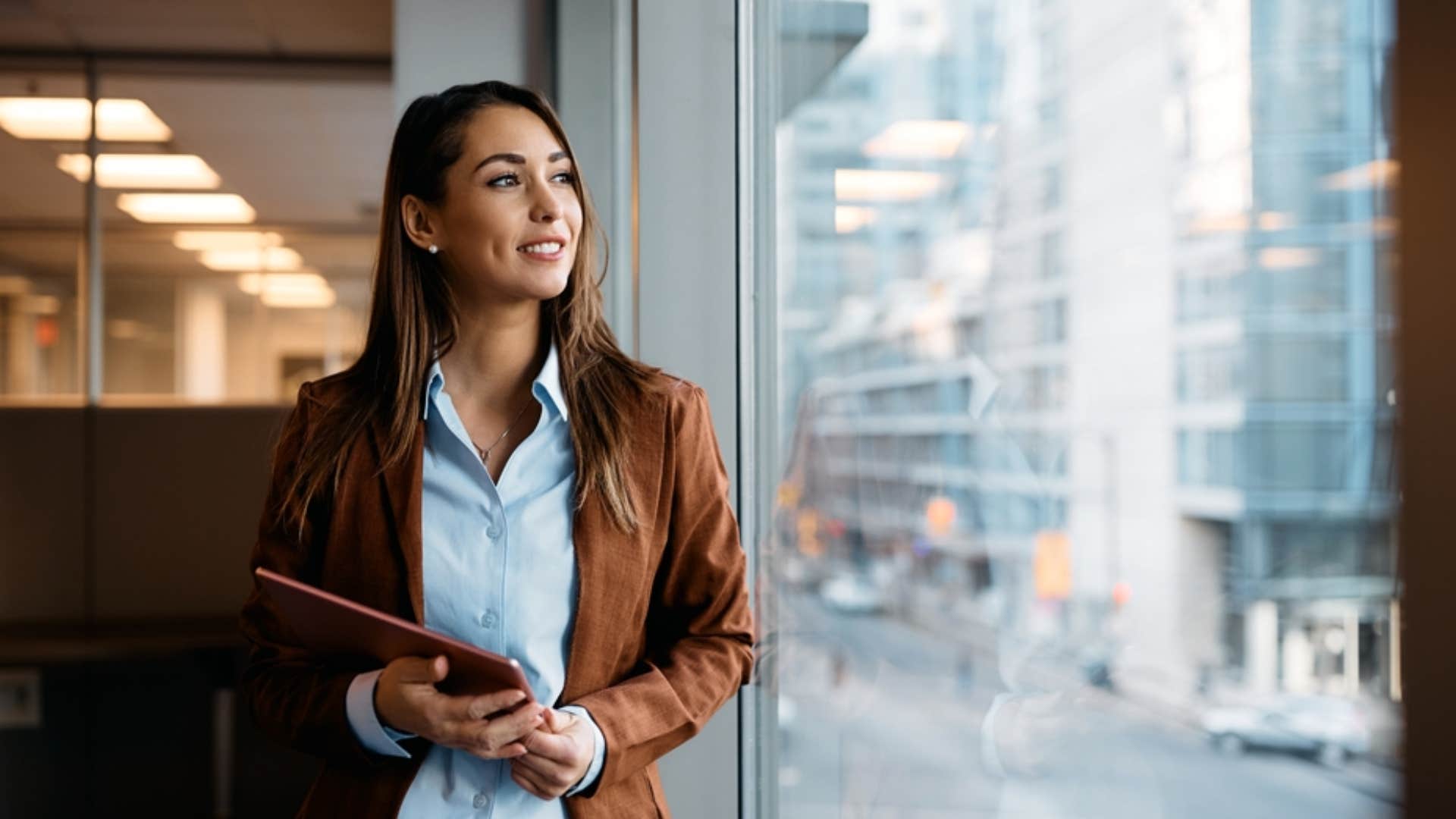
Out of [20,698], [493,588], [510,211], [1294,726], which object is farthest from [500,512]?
[20,698]

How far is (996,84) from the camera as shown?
41.7 inches

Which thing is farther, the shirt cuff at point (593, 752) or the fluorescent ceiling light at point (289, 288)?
the fluorescent ceiling light at point (289, 288)

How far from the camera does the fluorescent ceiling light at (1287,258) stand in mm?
477

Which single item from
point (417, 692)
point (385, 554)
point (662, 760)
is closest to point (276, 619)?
point (385, 554)

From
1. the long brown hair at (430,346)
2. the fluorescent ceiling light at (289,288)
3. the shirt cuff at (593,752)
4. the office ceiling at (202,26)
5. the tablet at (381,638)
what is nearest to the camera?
the tablet at (381,638)

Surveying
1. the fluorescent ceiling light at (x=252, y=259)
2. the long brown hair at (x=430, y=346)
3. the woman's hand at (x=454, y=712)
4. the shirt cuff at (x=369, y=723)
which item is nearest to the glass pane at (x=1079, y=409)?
the long brown hair at (x=430, y=346)

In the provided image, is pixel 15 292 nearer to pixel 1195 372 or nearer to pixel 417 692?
pixel 417 692

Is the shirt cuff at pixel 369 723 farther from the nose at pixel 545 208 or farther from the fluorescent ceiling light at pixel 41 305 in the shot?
the fluorescent ceiling light at pixel 41 305

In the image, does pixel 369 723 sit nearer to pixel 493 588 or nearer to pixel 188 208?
pixel 493 588

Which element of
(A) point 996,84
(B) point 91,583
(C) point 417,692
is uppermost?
(A) point 996,84

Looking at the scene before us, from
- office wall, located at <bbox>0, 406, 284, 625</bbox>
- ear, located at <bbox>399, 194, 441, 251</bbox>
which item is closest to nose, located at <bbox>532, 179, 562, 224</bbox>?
ear, located at <bbox>399, 194, 441, 251</bbox>

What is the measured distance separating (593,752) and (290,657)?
356mm

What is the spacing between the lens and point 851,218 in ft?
4.50

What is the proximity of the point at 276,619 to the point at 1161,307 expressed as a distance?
0.90 meters
